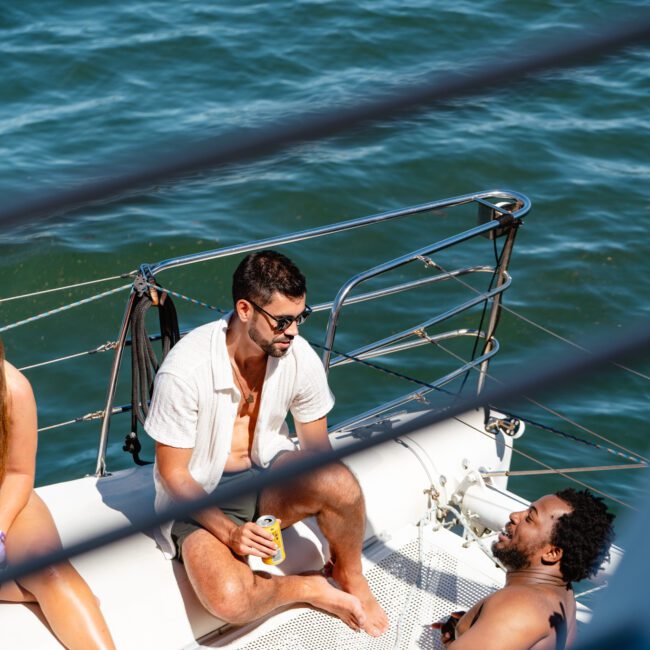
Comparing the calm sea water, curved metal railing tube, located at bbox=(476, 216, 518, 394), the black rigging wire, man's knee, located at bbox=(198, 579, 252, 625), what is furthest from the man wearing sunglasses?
the black rigging wire

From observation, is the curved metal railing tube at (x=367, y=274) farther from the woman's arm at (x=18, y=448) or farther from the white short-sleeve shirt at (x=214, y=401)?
the woman's arm at (x=18, y=448)

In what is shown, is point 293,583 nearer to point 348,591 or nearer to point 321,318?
point 348,591

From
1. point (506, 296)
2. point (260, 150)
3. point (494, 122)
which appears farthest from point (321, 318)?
point (260, 150)

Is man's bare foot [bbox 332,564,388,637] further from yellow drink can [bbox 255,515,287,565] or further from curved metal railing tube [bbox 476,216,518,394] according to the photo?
curved metal railing tube [bbox 476,216,518,394]

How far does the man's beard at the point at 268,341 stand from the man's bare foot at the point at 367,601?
641 mm

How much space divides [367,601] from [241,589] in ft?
1.31

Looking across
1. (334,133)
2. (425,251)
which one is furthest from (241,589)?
(334,133)

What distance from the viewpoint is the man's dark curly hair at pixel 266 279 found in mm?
2934

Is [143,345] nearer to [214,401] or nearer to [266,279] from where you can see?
[214,401]

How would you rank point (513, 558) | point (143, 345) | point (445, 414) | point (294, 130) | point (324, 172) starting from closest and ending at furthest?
point (445, 414)
point (294, 130)
point (513, 558)
point (143, 345)
point (324, 172)

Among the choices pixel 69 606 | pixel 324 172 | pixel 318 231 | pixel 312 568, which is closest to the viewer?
pixel 69 606

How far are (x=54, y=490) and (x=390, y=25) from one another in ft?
23.4

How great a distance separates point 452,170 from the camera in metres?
7.71

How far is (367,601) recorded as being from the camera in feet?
9.89
